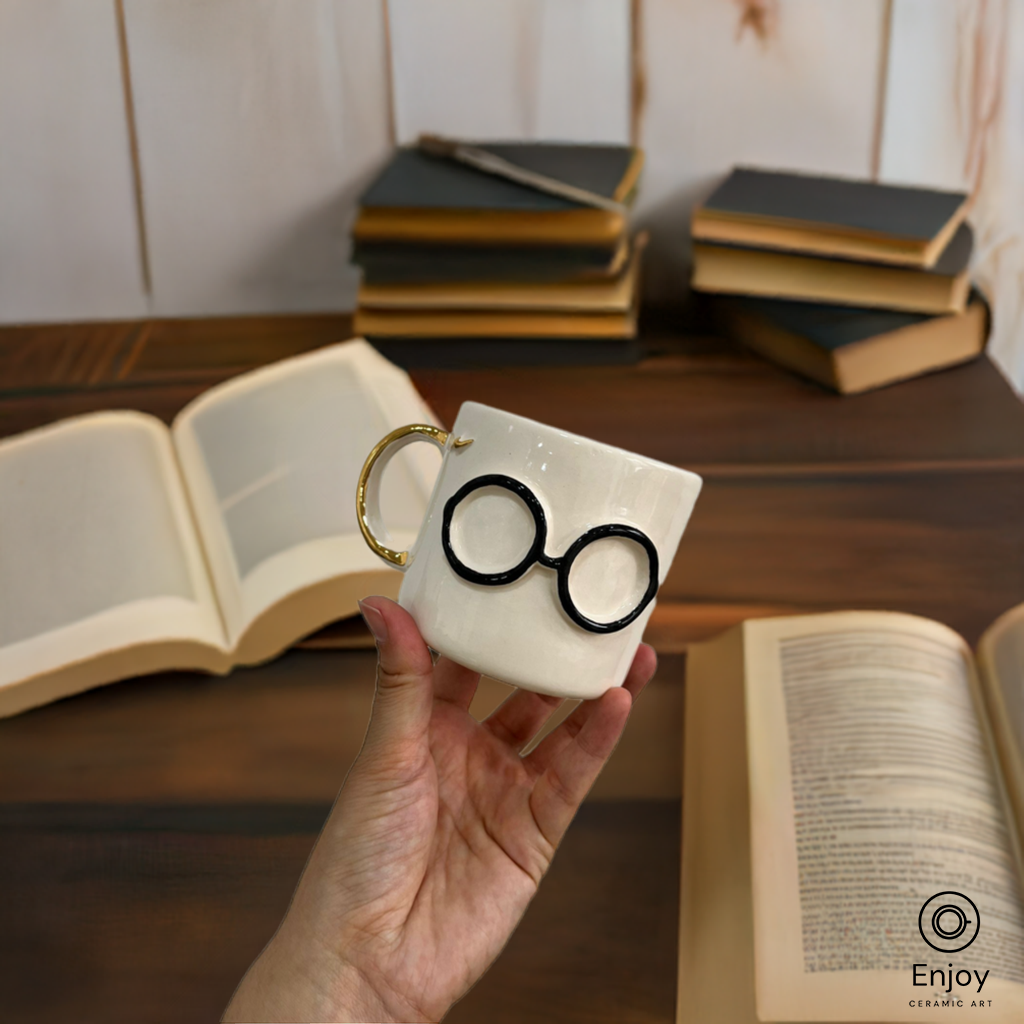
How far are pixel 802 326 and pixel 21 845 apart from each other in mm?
906

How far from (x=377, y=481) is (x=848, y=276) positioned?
2.41ft

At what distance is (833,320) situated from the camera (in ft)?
3.53

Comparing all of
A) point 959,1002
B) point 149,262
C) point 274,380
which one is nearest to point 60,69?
point 149,262

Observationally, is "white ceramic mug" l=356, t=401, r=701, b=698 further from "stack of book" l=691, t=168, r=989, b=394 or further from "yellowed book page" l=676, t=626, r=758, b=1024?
"stack of book" l=691, t=168, r=989, b=394

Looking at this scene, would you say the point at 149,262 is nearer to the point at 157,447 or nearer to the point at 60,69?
the point at 60,69

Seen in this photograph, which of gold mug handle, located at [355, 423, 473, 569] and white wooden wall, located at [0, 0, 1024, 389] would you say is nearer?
gold mug handle, located at [355, 423, 473, 569]

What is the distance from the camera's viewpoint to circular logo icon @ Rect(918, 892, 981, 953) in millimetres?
486

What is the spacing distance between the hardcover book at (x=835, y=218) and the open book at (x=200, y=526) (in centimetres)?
44

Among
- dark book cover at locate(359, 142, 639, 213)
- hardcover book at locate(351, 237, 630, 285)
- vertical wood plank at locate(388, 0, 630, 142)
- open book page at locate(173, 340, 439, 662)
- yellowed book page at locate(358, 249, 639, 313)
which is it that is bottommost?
open book page at locate(173, 340, 439, 662)

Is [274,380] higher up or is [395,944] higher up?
[274,380]

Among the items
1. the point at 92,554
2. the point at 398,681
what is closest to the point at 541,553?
the point at 398,681

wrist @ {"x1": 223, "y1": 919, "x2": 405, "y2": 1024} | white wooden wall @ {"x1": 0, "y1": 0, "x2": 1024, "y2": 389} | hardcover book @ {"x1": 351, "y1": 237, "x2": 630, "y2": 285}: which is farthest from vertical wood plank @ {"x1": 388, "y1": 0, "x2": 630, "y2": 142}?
wrist @ {"x1": 223, "y1": 919, "x2": 405, "y2": 1024}

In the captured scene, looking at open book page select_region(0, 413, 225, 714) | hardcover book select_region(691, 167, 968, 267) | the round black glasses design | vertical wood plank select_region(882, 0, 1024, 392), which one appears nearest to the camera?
the round black glasses design

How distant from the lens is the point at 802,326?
1.07 meters
